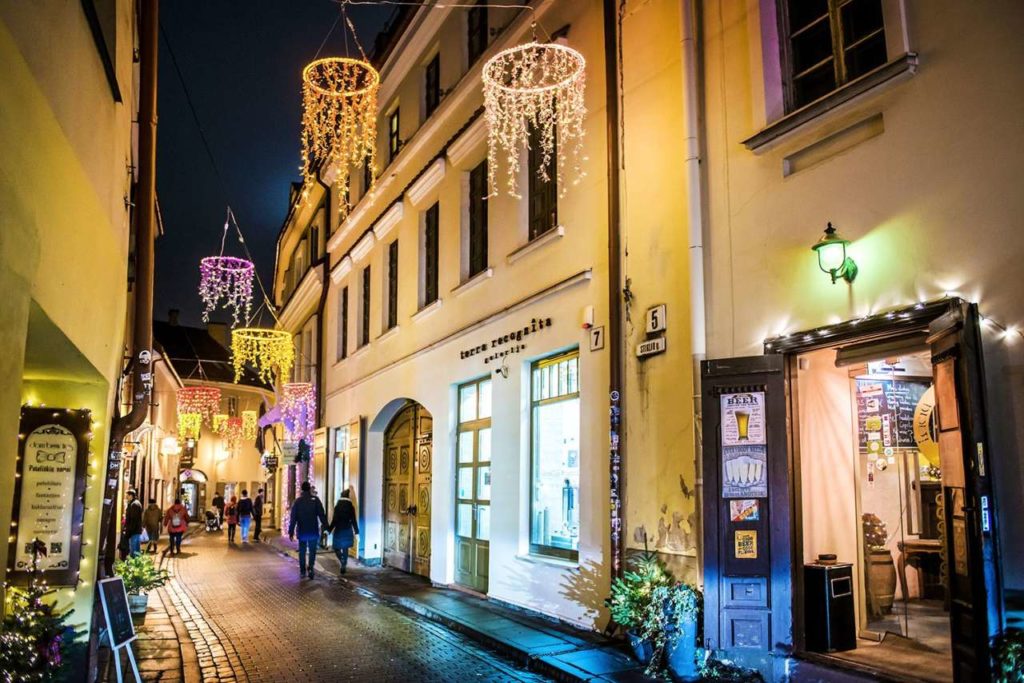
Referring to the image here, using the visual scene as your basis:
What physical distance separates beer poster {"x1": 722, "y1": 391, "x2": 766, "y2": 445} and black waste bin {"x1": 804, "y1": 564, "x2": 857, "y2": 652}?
1.40 m

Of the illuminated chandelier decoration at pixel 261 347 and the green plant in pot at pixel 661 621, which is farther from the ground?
the illuminated chandelier decoration at pixel 261 347

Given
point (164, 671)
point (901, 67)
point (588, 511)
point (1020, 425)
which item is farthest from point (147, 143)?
point (1020, 425)

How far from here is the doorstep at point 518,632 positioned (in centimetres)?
804

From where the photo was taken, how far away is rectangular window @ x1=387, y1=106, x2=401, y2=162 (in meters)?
18.4

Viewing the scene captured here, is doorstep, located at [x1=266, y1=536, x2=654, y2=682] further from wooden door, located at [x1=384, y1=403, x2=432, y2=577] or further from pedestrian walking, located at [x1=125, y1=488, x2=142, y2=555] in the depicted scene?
pedestrian walking, located at [x1=125, y1=488, x2=142, y2=555]

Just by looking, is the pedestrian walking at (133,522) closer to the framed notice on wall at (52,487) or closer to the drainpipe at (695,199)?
the framed notice on wall at (52,487)

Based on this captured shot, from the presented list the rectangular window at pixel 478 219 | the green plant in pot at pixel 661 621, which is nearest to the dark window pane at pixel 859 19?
the green plant in pot at pixel 661 621

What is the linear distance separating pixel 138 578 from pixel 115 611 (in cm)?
418

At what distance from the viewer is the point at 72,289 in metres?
6.41

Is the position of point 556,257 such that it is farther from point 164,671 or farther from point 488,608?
point 164,671

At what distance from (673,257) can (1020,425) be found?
3.97 metres

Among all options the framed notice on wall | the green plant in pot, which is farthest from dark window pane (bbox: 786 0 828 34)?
the framed notice on wall

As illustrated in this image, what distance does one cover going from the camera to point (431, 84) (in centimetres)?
1658

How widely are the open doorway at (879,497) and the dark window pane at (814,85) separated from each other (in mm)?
2491
